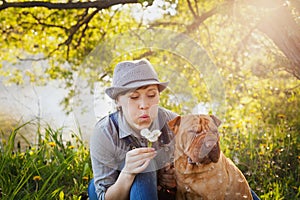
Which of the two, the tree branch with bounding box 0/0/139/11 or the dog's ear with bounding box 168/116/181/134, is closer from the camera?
the dog's ear with bounding box 168/116/181/134

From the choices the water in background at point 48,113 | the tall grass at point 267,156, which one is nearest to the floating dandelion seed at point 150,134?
the water in background at point 48,113

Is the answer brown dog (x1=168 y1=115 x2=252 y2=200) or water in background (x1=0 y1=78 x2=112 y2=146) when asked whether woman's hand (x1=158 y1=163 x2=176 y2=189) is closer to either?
brown dog (x1=168 y1=115 x2=252 y2=200)

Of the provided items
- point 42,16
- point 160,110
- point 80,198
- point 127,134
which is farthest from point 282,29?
point 42,16

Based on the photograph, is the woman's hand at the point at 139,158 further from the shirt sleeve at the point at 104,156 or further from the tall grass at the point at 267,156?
the tall grass at the point at 267,156

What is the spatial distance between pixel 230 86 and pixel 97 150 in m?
3.07

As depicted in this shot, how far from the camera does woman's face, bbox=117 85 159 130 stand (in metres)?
2.27

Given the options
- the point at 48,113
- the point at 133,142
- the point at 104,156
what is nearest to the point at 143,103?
the point at 133,142

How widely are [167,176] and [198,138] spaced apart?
13.3 inches

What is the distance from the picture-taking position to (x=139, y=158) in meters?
2.25

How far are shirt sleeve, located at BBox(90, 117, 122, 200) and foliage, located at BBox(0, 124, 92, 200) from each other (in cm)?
76

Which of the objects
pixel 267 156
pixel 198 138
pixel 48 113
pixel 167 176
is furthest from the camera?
pixel 48 113

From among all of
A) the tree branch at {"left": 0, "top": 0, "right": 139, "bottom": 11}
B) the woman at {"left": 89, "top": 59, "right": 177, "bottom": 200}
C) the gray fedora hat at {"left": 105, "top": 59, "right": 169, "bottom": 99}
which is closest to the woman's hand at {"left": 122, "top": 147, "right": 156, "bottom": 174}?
the woman at {"left": 89, "top": 59, "right": 177, "bottom": 200}

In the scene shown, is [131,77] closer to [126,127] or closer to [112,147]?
[126,127]

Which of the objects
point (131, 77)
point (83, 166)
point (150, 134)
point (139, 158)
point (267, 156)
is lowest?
point (267, 156)
